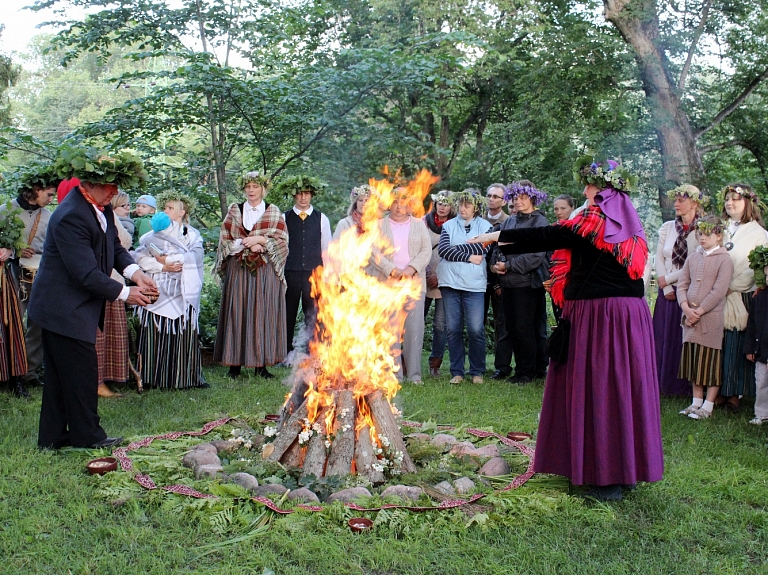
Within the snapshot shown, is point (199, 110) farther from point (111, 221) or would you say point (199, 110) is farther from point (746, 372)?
point (746, 372)

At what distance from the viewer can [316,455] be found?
522cm

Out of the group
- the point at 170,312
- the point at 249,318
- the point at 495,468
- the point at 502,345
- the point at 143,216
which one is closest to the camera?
the point at 495,468

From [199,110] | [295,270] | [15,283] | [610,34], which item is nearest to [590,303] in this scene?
[295,270]

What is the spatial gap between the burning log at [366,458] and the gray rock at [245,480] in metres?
0.75

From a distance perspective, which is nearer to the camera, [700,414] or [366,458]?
[366,458]

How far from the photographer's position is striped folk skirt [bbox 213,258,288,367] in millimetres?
8805

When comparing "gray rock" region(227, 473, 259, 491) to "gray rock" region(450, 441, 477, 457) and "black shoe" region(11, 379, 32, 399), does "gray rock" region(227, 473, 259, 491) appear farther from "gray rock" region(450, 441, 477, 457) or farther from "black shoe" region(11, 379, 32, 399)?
"black shoe" region(11, 379, 32, 399)

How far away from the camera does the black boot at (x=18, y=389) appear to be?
758cm

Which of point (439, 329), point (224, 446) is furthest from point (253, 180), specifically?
point (224, 446)

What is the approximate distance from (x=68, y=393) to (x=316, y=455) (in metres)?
1.95

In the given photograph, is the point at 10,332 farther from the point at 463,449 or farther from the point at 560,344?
the point at 560,344

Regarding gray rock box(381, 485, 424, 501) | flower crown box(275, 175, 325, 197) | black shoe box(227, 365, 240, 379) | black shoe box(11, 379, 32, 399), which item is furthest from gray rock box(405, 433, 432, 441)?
black shoe box(11, 379, 32, 399)

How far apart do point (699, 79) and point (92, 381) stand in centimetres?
1426

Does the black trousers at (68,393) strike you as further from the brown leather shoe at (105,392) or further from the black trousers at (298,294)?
the black trousers at (298,294)
